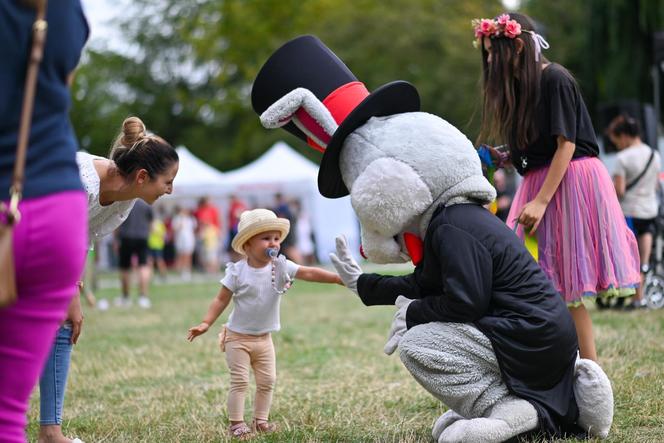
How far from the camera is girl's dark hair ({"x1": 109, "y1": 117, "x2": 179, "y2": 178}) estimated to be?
12.9ft

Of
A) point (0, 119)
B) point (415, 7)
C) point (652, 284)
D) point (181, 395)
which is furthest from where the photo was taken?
point (415, 7)

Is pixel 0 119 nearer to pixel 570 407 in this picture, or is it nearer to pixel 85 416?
pixel 570 407

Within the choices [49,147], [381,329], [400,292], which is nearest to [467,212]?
[400,292]

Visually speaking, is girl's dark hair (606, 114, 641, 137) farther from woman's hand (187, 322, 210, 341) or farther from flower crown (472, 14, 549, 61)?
woman's hand (187, 322, 210, 341)

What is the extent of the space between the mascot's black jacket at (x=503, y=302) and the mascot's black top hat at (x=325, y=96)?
478 mm

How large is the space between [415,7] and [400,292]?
29389mm

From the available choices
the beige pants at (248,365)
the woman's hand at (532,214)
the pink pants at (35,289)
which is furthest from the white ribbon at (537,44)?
the pink pants at (35,289)

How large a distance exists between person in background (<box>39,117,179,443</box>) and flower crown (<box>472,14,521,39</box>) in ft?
5.38

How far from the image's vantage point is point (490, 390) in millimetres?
3670

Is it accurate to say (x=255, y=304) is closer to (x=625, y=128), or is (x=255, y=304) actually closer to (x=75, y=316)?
(x=75, y=316)

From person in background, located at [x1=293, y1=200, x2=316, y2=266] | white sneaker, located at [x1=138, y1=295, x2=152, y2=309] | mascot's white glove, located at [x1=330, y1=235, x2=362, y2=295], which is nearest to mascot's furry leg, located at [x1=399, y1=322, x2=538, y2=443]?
mascot's white glove, located at [x1=330, y1=235, x2=362, y2=295]

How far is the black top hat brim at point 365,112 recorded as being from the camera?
3686mm

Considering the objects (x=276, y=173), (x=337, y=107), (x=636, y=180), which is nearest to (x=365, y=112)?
(x=337, y=107)

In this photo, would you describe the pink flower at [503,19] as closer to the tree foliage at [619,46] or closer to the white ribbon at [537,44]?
the white ribbon at [537,44]
